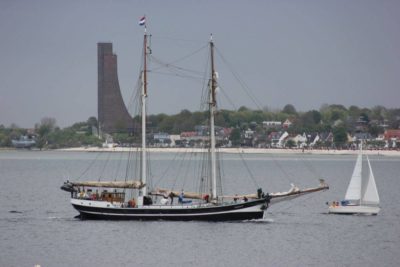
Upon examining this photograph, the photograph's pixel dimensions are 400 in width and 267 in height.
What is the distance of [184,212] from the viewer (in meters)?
76.0

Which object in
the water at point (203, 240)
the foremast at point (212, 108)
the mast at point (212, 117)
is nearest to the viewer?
the water at point (203, 240)

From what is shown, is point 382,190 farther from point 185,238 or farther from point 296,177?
point 185,238

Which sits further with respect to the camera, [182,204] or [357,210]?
[357,210]

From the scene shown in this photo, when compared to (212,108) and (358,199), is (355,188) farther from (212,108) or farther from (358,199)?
(212,108)

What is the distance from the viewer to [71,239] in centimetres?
7056

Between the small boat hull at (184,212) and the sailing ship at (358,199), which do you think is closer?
the small boat hull at (184,212)

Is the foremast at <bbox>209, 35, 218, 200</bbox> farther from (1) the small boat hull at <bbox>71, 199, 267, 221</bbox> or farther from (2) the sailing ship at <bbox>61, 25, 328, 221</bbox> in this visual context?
(1) the small boat hull at <bbox>71, 199, 267, 221</bbox>

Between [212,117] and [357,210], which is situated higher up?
[212,117]

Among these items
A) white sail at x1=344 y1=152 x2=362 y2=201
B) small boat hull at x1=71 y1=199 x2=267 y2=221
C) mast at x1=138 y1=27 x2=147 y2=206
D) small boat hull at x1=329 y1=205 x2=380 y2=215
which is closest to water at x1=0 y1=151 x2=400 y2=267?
small boat hull at x1=71 y1=199 x2=267 y2=221

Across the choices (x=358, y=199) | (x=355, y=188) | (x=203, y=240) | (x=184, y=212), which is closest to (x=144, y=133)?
(x=184, y=212)

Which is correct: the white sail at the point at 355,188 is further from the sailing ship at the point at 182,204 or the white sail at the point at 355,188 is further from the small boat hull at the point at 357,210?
the sailing ship at the point at 182,204

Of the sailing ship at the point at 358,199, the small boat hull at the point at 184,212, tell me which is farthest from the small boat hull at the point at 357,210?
the small boat hull at the point at 184,212

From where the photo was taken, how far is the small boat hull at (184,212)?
75875 mm

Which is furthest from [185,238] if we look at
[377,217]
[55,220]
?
[377,217]
